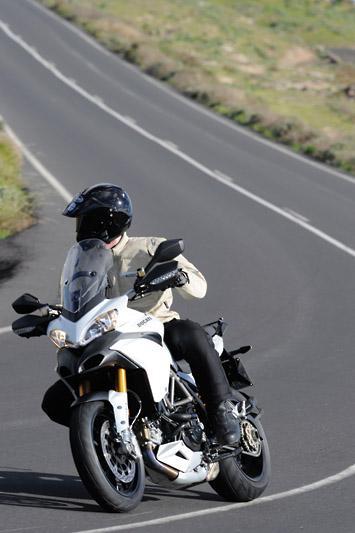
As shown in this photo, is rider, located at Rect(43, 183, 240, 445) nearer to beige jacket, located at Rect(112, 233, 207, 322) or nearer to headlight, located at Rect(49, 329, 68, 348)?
beige jacket, located at Rect(112, 233, 207, 322)

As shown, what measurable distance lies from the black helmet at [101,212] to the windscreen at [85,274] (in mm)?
136

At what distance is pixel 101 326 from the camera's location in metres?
6.90

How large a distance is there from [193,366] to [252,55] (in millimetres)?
60264

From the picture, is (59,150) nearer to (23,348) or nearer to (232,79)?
(23,348)

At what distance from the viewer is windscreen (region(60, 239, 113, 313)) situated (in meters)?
7.00

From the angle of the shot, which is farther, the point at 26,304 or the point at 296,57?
the point at 296,57

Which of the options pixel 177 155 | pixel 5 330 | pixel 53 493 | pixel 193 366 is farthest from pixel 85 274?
pixel 177 155

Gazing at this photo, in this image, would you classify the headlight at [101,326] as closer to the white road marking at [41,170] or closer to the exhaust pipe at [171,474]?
the exhaust pipe at [171,474]

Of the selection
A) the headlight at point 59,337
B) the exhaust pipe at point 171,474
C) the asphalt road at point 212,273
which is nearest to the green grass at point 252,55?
the asphalt road at point 212,273

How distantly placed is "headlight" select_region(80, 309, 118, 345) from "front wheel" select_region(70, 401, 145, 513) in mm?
367

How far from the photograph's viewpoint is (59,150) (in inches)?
1236

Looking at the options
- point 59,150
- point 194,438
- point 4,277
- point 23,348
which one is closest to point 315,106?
point 59,150

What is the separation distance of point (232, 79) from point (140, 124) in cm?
1779

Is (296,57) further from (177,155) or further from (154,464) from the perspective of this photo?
(154,464)
